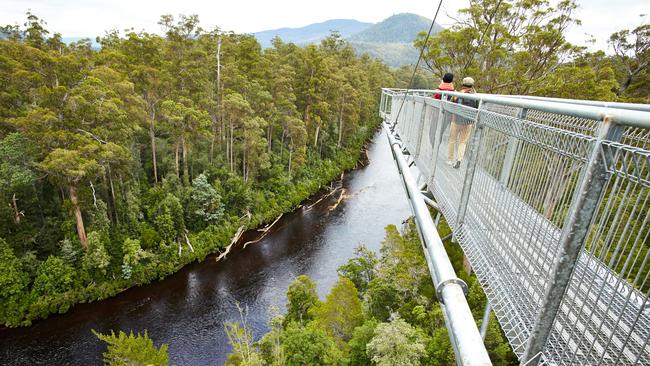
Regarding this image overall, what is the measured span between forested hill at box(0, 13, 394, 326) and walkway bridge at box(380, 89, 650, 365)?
43.5 feet

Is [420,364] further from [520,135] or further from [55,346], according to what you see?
[55,346]

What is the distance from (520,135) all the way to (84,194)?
1573 cm

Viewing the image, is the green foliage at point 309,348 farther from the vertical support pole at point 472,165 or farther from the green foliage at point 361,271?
the vertical support pole at point 472,165

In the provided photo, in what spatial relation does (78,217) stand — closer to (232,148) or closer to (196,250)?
(196,250)

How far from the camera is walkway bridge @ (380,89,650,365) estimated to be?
127 centimetres

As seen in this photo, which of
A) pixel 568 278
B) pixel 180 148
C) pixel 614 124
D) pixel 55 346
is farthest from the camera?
pixel 180 148

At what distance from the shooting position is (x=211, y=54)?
20922 mm

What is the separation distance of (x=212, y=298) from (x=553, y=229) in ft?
47.3

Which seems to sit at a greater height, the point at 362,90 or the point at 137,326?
the point at 362,90

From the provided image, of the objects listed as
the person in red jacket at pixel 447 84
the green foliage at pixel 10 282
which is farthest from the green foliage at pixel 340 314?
the green foliage at pixel 10 282

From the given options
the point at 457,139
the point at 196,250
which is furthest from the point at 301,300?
the point at 457,139

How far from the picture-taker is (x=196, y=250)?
1692 cm

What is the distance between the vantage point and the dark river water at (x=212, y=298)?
38.2 ft

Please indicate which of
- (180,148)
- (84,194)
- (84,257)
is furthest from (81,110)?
(180,148)
